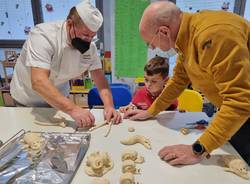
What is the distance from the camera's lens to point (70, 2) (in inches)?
111

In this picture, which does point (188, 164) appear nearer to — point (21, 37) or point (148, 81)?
point (148, 81)

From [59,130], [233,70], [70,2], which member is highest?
[70,2]

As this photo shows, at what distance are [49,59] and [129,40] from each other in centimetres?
151

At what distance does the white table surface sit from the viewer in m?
0.75

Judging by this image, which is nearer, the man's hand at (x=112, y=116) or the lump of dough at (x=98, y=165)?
the lump of dough at (x=98, y=165)

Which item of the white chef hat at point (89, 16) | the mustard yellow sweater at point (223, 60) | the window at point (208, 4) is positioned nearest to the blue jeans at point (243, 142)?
the mustard yellow sweater at point (223, 60)

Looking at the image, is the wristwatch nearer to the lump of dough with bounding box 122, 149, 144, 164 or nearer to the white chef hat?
the lump of dough with bounding box 122, 149, 144, 164

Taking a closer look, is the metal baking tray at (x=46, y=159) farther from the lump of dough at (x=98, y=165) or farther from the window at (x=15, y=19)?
the window at (x=15, y=19)

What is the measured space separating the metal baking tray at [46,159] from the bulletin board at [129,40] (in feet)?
5.69

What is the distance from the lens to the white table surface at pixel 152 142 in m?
0.75

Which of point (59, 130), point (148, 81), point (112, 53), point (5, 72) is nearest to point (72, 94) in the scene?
point (112, 53)

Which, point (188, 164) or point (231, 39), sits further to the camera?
point (188, 164)

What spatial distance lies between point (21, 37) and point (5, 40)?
21cm

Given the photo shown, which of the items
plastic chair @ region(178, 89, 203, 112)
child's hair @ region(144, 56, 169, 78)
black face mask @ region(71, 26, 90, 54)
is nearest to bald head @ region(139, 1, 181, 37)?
black face mask @ region(71, 26, 90, 54)
